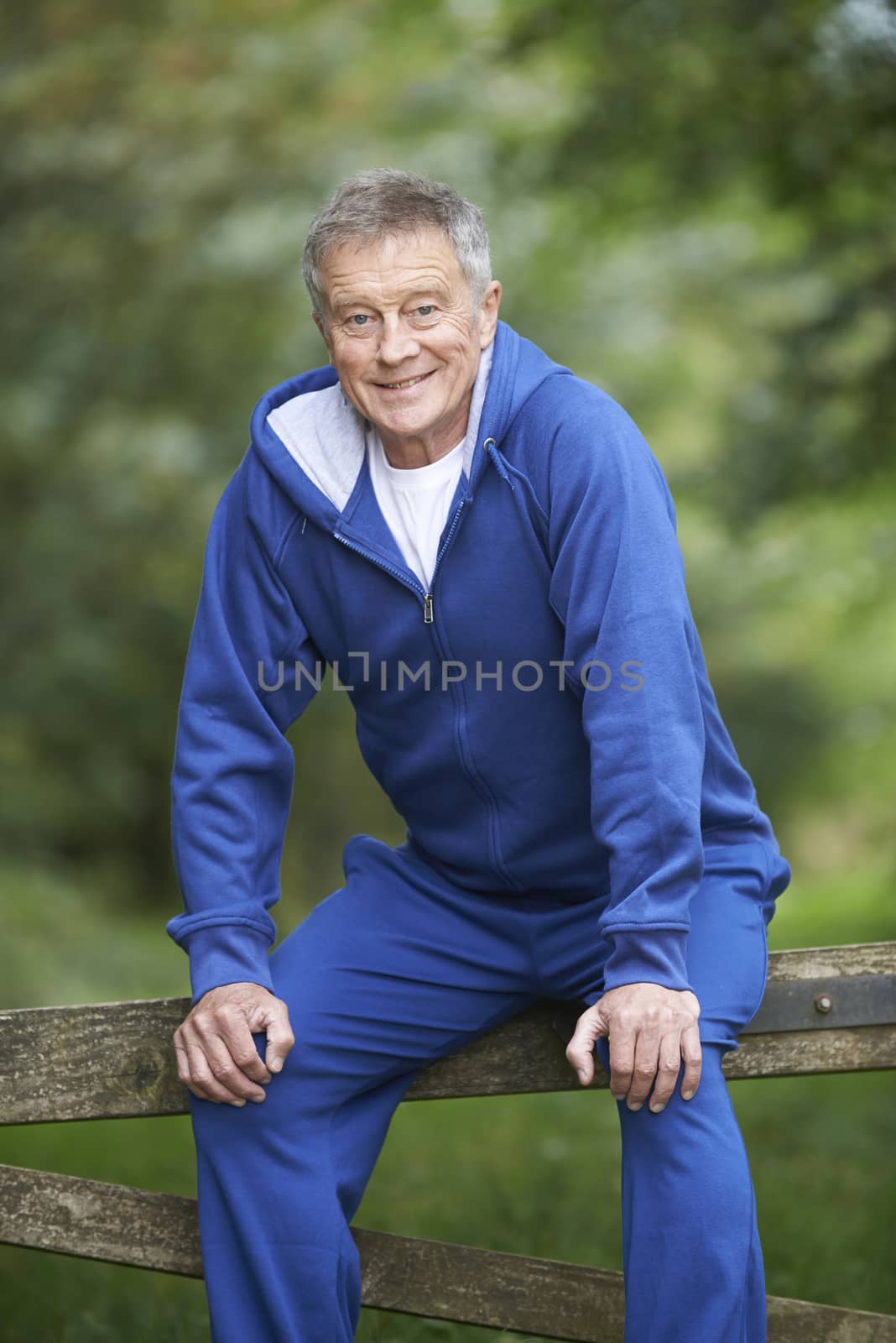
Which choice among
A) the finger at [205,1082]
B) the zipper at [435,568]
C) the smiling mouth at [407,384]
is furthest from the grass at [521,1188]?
the smiling mouth at [407,384]

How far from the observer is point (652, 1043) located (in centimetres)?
186

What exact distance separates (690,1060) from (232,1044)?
64 cm

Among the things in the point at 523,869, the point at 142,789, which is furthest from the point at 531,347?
the point at 142,789

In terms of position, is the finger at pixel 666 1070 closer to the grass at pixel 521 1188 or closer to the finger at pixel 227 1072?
the finger at pixel 227 1072

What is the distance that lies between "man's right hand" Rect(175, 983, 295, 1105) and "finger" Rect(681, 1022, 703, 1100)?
56 centimetres

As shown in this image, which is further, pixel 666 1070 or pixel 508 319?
pixel 508 319

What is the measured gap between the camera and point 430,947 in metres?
2.19

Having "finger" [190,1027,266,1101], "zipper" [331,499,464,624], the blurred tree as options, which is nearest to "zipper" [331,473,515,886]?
"zipper" [331,499,464,624]

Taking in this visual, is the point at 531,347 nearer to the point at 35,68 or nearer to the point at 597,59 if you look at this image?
the point at 597,59

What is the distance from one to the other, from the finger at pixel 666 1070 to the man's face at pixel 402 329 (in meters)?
0.95

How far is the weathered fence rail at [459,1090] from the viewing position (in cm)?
219

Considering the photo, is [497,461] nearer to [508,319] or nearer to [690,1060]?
[690,1060]

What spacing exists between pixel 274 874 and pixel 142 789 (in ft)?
26.8

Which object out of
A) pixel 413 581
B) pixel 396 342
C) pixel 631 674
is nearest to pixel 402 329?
pixel 396 342
